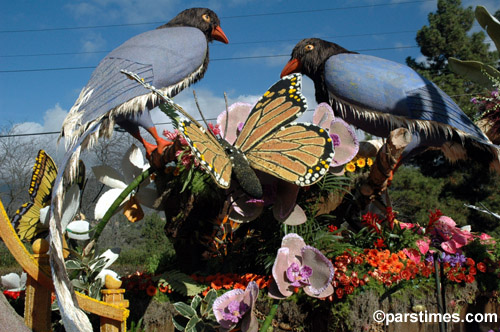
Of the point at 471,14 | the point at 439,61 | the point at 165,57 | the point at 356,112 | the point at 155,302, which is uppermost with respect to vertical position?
the point at 471,14

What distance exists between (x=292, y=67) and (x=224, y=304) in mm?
2318

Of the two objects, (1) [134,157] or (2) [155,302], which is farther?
(1) [134,157]

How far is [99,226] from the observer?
3.15 m

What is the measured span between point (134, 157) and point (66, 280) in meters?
1.41

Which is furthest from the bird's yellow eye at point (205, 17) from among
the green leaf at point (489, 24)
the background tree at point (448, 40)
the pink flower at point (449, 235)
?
the background tree at point (448, 40)

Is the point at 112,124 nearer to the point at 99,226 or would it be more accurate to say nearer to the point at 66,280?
the point at 99,226

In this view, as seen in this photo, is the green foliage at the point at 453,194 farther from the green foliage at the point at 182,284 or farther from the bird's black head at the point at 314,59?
the green foliage at the point at 182,284

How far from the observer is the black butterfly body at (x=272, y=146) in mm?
2402

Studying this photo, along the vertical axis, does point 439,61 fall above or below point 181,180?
above

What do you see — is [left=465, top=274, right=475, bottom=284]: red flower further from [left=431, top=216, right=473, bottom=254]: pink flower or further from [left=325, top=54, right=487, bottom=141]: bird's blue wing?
[left=325, top=54, right=487, bottom=141]: bird's blue wing

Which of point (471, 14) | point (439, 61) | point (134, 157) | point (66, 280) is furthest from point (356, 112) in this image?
point (471, 14)

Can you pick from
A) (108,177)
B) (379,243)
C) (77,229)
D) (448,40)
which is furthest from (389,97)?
(448,40)

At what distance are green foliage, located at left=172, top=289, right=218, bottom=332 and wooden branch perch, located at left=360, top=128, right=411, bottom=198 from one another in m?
1.30

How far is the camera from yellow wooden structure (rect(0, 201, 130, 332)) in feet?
8.21
